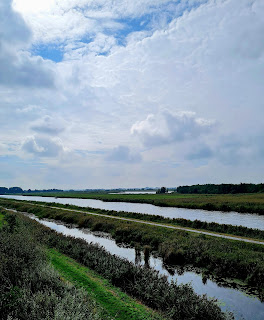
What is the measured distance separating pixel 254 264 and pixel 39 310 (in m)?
14.4

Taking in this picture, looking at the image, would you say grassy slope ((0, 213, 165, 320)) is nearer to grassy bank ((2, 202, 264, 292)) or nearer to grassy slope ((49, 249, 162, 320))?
grassy slope ((49, 249, 162, 320))

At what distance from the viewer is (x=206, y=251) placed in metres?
19.3

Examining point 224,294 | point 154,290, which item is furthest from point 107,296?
point 224,294

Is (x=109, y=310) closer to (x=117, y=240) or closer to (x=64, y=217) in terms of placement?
(x=117, y=240)

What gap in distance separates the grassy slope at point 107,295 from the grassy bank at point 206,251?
821 centimetres

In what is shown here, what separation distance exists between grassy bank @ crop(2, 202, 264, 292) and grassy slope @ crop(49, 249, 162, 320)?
26.9ft

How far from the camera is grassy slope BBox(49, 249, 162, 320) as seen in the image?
9344 millimetres

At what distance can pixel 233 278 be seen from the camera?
637 inches

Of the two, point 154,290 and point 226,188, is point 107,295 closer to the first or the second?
point 154,290

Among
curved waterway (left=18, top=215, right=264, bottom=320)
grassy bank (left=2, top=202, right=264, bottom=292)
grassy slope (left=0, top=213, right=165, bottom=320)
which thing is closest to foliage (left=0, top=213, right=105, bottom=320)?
grassy slope (left=0, top=213, right=165, bottom=320)

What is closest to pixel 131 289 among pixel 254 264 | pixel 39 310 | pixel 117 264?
pixel 117 264

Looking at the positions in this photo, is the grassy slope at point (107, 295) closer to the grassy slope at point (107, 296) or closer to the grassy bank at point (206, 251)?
the grassy slope at point (107, 296)

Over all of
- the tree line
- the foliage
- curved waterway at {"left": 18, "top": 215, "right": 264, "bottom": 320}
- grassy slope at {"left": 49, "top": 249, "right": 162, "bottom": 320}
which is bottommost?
curved waterway at {"left": 18, "top": 215, "right": 264, "bottom": 320}

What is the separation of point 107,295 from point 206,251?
11.1 meters
